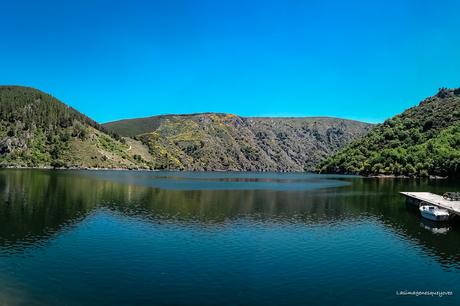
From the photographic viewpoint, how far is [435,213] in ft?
243

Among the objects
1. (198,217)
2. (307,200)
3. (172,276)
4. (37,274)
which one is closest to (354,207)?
(307,200)

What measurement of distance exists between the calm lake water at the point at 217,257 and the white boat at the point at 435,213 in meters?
2.15

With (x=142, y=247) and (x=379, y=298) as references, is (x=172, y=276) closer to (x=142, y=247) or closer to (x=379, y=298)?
(x=142, y=247)

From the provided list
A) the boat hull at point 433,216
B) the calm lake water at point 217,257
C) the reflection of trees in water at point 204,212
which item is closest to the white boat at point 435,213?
the boat hull at point 433,216

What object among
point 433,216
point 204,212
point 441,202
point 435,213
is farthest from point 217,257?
point 441,202

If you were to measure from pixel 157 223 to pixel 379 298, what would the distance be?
42.3m

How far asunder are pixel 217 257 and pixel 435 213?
167 ft

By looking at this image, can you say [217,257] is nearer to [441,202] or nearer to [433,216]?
[433,216]

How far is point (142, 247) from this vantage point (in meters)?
49.2

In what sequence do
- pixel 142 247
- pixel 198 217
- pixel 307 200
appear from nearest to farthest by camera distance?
pixel 142 247
pixel 198 217
pixel 307 200

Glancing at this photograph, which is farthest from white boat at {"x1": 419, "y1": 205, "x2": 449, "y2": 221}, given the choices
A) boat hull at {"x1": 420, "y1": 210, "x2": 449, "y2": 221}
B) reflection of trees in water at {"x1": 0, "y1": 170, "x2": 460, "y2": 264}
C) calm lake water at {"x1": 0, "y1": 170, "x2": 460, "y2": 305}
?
reflection of trees in water at {"x1": 0, "y1": 170, "x2": 460, "y2": 264}

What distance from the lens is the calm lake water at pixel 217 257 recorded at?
32.5m

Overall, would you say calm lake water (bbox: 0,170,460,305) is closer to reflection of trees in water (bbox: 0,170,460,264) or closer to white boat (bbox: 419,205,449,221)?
reflection of trees in water (bbox: 0,170,460,264)

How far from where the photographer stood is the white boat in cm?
7344
